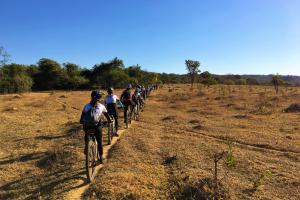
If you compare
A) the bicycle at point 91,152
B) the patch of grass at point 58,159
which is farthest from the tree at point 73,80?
the bicycle at point 91,152

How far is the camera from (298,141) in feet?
40.5

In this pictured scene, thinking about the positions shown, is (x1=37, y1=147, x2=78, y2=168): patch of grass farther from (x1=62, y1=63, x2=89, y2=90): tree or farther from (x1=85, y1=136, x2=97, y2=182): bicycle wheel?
(x1=62, y1=63, x2=89, y2=90): tree

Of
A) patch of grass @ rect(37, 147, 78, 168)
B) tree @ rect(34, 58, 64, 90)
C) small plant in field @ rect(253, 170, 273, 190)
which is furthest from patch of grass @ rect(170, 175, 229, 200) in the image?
tree @ rect(34, 58, 64, 90)

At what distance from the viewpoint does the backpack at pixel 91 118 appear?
763 cm

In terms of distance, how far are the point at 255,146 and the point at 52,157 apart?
6.97 metres

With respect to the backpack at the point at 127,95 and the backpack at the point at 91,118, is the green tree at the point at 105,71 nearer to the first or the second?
the backpack at the point at 127,95

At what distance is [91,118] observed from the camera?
25.0 ft

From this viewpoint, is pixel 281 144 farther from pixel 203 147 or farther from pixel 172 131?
pixel 172 131

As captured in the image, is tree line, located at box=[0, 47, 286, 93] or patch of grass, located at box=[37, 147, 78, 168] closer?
patch of grass, located at box=[37, 147, 78, 168]

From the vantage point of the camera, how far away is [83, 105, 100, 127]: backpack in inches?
300

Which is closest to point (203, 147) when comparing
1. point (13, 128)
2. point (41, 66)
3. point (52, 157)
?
point (52, 157)

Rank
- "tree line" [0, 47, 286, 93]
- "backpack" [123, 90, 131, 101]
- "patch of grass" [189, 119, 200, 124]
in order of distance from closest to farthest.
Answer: "backpack" [123, 90, 131, 101] < "patch of grass" [189, 119, 200, 124] < "tree line" [0, 47, 286, 93]

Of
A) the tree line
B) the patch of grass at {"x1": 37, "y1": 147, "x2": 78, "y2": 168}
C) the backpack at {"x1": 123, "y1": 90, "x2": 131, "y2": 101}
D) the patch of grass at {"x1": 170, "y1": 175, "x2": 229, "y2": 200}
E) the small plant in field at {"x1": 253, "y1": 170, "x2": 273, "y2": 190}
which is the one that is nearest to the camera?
the patch of grass at {"x1": 170, "y1": 175, "x2": 229, "y2": 200}

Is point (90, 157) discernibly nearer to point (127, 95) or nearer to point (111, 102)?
point (111, 102)
